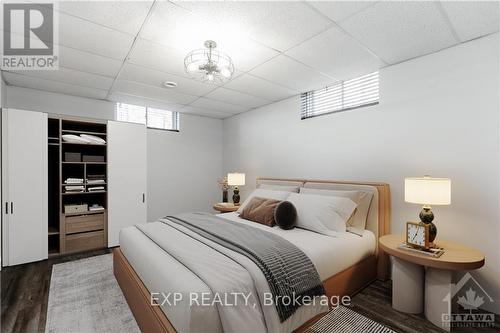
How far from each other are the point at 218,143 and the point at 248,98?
1.80m

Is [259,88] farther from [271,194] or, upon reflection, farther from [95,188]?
[95,188]

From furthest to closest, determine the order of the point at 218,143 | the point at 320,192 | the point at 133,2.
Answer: the point at 218,143 → the point at 320,192 → the point at 133,2

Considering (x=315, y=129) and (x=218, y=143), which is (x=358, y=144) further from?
(x=218, y=143)

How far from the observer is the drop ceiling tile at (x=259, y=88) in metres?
3.15

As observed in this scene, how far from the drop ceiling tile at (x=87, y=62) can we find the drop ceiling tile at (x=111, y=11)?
69 centimetres

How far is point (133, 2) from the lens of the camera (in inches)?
66.6

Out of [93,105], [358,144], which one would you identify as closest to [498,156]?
[358,144]

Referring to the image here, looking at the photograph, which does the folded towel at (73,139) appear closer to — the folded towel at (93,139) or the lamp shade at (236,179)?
the folded towel at (93,139)

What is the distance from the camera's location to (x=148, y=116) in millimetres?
4582

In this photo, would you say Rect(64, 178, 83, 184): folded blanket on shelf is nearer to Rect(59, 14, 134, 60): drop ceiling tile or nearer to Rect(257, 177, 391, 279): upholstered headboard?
Rect(59, 14, 134, 60): drop ceiling tile

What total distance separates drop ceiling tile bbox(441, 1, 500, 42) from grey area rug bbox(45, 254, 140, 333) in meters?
3.41

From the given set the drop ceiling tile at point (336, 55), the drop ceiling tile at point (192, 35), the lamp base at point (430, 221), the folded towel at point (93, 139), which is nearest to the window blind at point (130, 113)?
the folded towel at point (93, 139)

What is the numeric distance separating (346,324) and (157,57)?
3.06 meters

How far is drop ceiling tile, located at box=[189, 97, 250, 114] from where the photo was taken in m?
4.12
